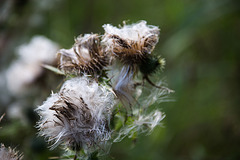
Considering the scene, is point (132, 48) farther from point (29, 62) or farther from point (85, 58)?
point (29, 62)

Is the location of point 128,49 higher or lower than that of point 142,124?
higher

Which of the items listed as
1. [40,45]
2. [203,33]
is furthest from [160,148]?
[203,33]

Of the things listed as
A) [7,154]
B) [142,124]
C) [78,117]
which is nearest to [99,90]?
[78,117]

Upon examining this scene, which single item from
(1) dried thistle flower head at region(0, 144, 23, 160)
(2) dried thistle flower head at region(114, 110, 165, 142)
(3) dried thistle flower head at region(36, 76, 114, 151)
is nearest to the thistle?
(2) dried thistle flower head at region(114, 110, 165, 142)

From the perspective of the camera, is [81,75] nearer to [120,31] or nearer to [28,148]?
[120,31]

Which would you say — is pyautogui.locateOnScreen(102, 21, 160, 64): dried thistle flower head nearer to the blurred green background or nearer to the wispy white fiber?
the blurred green background

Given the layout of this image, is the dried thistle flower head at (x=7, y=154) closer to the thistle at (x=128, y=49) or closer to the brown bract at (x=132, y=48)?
the thistle at (x=128, y=49)
